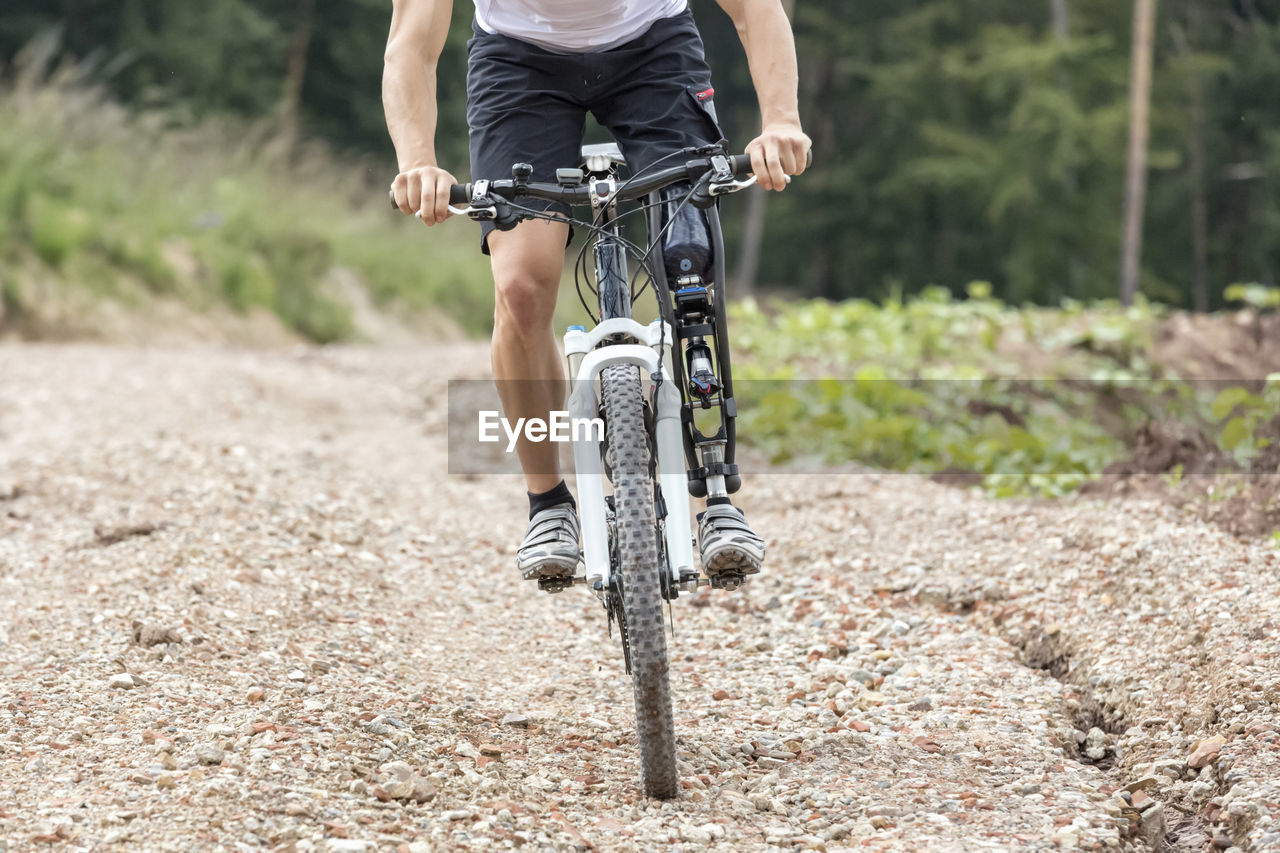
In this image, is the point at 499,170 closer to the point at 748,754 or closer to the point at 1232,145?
the point at 748,754

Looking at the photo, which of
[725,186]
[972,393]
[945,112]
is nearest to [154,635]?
[725,186]

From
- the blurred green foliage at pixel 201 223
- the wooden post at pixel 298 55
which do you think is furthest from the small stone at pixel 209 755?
the wooden post at pixel 298 55

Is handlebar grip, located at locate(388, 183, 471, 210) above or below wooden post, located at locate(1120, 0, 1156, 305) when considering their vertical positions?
below

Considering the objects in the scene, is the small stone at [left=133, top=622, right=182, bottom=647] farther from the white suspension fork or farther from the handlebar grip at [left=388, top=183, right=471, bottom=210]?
the handlebar grip at [left=388, top=183, right=471, bottom=210]

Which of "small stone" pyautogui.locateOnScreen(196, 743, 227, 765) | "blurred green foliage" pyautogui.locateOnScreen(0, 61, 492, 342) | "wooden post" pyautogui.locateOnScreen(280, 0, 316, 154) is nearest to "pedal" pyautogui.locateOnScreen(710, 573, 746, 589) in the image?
"small stone" pyautogui.locateOnScreen(196, 743, 227, 765)

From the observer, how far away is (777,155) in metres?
2.57

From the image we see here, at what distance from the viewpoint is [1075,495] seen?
5.27 m

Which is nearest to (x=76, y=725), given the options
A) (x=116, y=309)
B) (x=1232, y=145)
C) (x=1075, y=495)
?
(x=1075, y=495)

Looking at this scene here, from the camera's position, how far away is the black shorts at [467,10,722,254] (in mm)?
2949

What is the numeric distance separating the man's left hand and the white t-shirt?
585 mm

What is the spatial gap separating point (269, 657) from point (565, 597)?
1285 millimetres

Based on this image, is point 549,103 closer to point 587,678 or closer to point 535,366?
point 535,366

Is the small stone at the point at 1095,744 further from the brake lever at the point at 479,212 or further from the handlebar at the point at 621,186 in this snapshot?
the brake lever at the point at 479,212

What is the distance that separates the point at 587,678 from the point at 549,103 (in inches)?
59.7
